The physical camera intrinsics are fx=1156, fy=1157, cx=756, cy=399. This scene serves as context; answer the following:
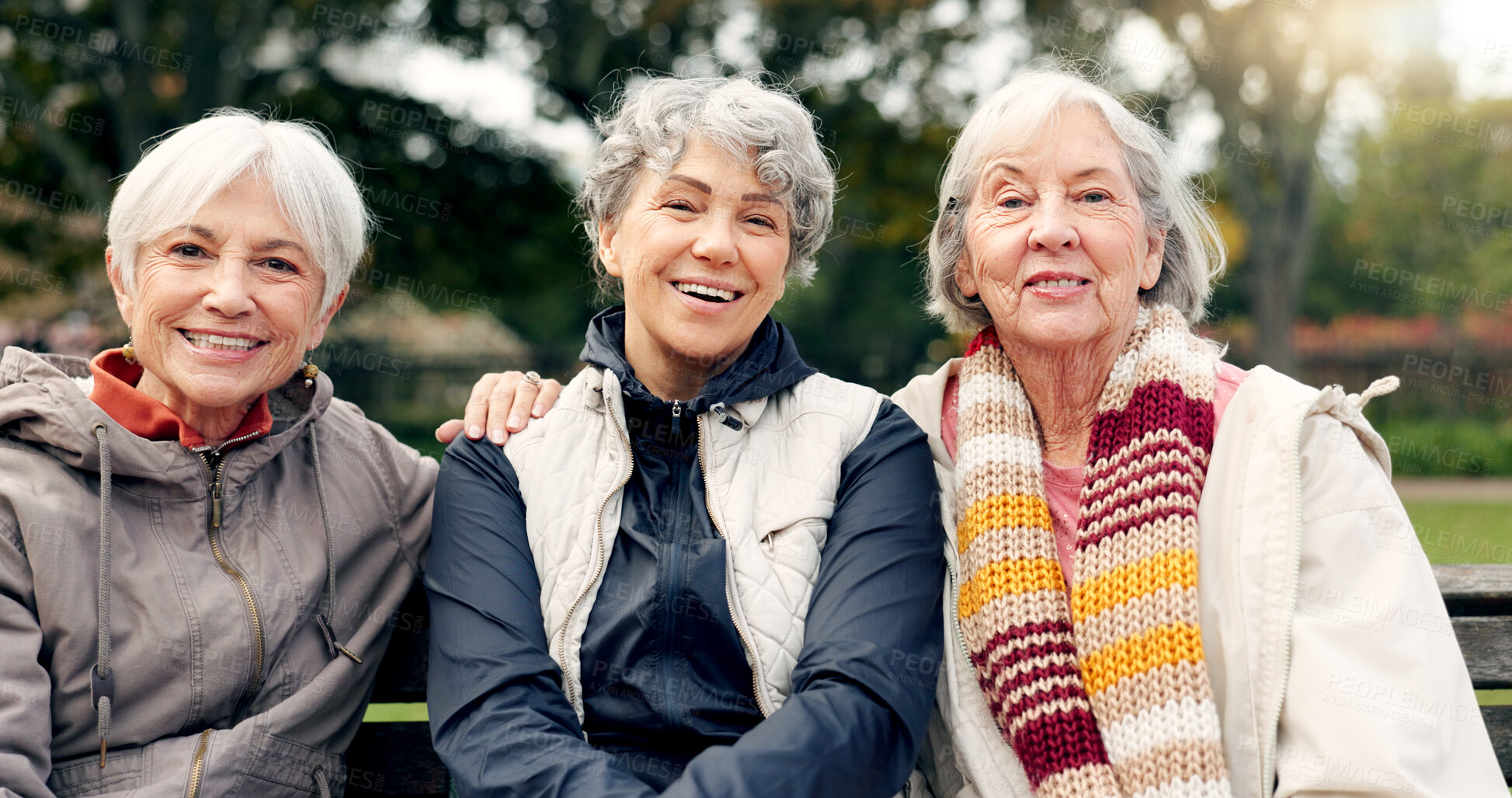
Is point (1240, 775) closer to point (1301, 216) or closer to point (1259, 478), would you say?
point (1259, 478)

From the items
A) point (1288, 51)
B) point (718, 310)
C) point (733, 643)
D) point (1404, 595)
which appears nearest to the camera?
point (1404, 595)

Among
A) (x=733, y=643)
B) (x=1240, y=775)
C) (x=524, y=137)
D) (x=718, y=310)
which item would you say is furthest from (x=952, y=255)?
(x=524, y=137)

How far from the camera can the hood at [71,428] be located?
2.16 m

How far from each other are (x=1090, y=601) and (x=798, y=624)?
1.98 ft

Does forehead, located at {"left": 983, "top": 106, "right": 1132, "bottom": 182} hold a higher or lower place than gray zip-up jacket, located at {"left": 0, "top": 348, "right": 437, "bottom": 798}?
higher

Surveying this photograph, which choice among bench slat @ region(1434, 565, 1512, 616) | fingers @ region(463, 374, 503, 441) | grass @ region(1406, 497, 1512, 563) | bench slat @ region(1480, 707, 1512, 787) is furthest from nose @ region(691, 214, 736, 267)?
grass @ region(1406, 497, 1512, 563)

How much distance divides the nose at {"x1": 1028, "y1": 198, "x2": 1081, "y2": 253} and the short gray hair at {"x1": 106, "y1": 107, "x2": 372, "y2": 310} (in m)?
1.50

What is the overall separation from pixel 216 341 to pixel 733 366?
107 cm

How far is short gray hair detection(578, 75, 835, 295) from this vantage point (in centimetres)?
245

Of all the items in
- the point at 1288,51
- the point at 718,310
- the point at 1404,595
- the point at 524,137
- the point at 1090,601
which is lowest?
the point at 524,137

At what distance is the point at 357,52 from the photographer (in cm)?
1195

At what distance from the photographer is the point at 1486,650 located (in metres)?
2.69

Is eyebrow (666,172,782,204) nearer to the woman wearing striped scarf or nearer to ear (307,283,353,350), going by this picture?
the woman wearing striped scarf

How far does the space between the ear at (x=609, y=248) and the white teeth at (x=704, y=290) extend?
Result: 19 cm
